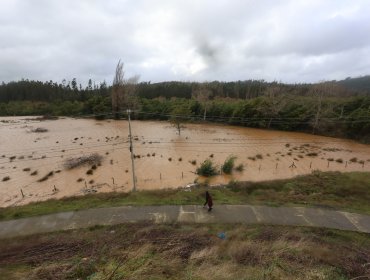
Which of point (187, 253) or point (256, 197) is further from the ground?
point (187, 253)

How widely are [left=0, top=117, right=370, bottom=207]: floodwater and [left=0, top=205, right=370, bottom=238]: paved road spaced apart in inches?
241

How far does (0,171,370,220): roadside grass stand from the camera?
15.0 metres

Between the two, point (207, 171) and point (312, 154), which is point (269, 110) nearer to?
point (312, 154)

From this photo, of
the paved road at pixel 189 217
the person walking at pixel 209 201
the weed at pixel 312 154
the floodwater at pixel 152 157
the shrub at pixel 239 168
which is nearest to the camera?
the paved road at pixel 189 217

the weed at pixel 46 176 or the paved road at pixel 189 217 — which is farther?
the weed at pixel 46 176

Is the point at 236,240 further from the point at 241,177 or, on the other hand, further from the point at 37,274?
the point at 241,177

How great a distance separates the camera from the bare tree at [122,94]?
63344 mm

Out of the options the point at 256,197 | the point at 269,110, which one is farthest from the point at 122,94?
the point at 256,197

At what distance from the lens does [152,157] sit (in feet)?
97.4

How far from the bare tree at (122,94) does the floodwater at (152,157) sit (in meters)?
16.5

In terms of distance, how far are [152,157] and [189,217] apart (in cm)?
1696

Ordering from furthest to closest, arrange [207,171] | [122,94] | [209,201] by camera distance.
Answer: [122,94] < [207,171] < [209,201]

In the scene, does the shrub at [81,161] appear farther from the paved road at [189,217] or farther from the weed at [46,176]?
the paved road at [189,217]

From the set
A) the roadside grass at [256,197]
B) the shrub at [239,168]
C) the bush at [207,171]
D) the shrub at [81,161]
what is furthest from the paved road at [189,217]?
the shrub at [81,161]
